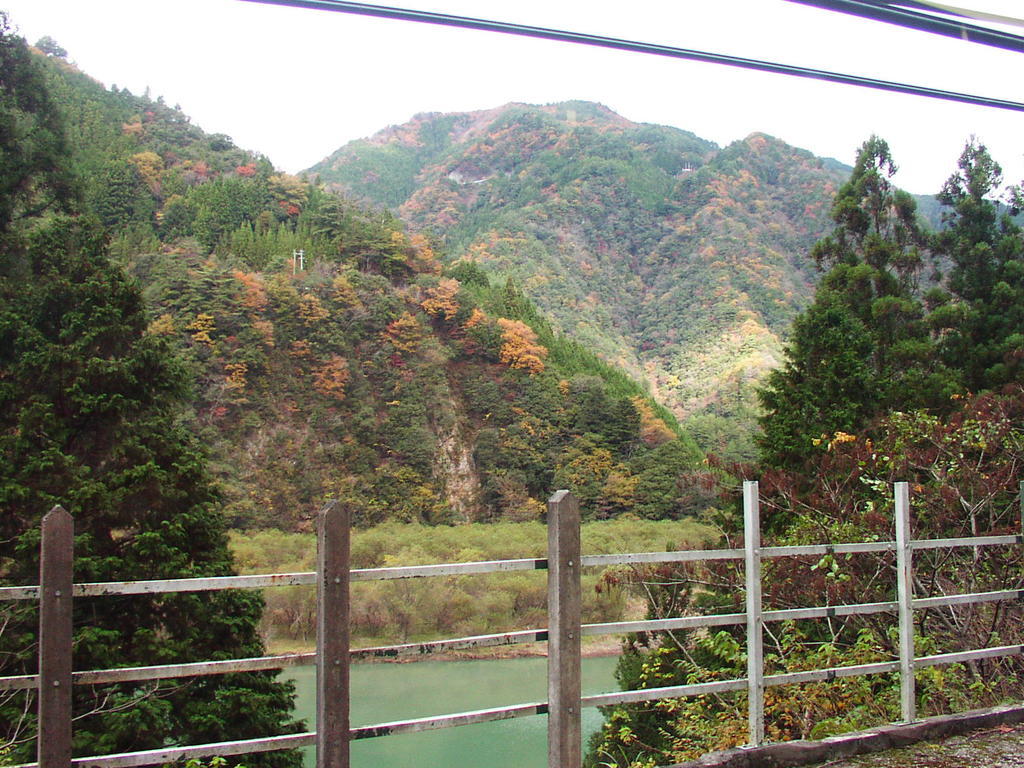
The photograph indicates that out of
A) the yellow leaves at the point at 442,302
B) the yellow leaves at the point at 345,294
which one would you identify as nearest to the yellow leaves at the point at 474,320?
the yellow leaves at the point at 442,302

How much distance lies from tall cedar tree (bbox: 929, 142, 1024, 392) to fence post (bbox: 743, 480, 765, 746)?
23693 millimetres

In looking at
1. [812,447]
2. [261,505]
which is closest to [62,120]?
[812,447]

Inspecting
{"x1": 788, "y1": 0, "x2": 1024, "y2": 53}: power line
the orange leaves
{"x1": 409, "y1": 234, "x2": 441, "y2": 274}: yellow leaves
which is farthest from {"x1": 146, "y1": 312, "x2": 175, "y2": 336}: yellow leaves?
{"x1": 788, "y1": 0, "x2": 1024, "y2": 53}: power line

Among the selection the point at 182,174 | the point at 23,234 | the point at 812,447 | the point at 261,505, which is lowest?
the point at 261,505

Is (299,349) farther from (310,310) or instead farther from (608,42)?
(608,42)

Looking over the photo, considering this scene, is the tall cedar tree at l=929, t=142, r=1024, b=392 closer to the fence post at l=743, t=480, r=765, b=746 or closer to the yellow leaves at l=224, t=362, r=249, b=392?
the fence post at l=743, t=480, r=765, b=746

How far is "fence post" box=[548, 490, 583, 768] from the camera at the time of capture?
2764mm

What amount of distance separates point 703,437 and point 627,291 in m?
29.3

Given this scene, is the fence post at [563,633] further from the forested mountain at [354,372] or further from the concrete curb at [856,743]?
the forested mountain at [354,372]

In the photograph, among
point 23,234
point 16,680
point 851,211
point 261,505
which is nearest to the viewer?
point 16,680

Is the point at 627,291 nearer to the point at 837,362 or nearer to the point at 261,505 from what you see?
the point at 261,505

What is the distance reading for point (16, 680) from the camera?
2.29 m

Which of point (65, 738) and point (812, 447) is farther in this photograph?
point (812, 447)

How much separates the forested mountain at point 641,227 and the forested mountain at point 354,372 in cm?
955
